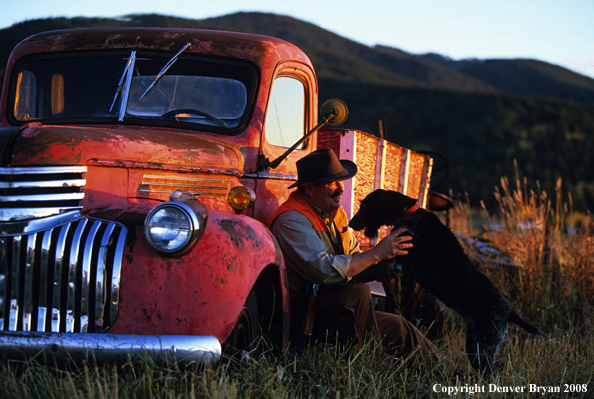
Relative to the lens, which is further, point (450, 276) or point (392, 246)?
point (450, 276)

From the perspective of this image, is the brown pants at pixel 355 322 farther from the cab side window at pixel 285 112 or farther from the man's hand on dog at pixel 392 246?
the cab side window at pixel 285 112

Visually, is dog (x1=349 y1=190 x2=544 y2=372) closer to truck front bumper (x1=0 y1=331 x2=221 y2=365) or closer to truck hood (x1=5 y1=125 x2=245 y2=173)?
truck hood (x1=5 y1=125 x2=245 y2=173)

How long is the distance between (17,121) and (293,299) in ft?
7.52

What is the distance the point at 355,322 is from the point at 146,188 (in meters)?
1.37

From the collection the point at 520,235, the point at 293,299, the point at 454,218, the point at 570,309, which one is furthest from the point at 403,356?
the point at 454,218

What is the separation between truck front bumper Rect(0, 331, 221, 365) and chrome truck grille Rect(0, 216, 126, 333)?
6.4 inches

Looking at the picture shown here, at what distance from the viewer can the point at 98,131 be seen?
9.84ft

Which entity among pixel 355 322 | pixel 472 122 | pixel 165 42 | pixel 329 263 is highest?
pixel 472 122

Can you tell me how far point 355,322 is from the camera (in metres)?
3.26

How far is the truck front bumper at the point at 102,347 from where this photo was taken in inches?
90.2

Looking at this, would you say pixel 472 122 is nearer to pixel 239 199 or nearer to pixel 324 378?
pixel 239 199

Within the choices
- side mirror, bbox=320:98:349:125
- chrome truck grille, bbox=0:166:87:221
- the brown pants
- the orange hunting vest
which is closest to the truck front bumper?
chrome truck grille, bbox=0:166:87:221

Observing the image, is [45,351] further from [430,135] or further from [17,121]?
[430,135]

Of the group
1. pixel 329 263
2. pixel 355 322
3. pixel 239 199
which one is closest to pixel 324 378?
pixel 355 322
